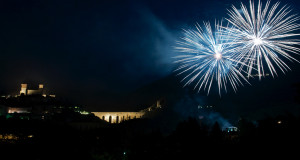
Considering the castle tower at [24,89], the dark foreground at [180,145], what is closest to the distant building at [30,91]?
the castle tower at [24,89]

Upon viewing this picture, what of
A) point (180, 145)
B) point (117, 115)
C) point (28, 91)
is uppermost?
point (28, 91)

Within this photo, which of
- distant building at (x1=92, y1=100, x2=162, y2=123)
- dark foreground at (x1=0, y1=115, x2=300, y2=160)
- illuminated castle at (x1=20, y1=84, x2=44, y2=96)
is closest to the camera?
dark foreground at (x1=0, y1=115, x2=300, y2=160)

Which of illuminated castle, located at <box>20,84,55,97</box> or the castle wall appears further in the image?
illuminated castle, located at <box>20,84,55,97</box>

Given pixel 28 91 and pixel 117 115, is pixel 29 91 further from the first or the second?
pixel 117 115

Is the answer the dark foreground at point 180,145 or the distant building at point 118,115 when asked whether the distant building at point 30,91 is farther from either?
the dark foreground at point 180,145

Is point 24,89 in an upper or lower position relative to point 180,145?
upper

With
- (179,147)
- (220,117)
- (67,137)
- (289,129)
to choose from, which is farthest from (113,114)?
(289,129)

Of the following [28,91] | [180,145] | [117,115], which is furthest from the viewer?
[28,91]

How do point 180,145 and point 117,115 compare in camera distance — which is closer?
point 180,145

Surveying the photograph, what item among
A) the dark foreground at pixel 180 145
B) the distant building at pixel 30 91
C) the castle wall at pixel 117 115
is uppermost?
the distant building at pixel 30 91

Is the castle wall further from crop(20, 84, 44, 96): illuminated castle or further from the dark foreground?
the dark foreground

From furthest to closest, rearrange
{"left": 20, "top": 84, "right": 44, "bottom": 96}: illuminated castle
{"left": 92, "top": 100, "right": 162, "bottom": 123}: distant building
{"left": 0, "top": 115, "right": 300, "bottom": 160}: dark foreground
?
{"left": 20, "top": 84, "right": 44, "bottom": 96}: illuminated castle, {"left": 92, "top": 100, "right": 162, "bottom": 123}: distant building, {"left": 0, "top": 115, "right": 300, "bottom": 160}: dark foreground

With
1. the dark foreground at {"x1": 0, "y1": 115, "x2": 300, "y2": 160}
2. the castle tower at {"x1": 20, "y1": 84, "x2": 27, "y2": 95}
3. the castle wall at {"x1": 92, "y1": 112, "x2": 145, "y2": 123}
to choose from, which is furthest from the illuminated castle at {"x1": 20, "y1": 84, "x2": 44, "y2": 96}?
the dark foreground at {"x1": 0, "y1": 115, "x2": 300, "y2": 160}

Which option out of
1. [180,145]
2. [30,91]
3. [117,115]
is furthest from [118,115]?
[180,145]
